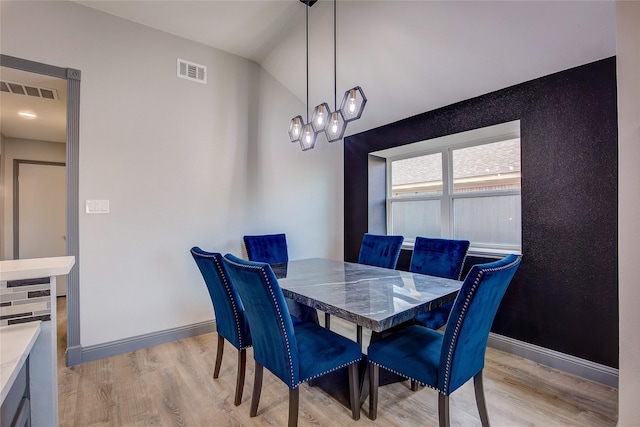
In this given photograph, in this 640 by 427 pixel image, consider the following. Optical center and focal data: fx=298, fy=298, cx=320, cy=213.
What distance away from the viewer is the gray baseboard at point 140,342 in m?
2.51

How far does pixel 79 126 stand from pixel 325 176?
107 inches

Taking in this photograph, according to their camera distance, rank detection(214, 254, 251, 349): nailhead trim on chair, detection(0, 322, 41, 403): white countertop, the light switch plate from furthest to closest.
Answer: the light switch plate, detection(214, 254, 251, 349): nailhead trim on chair, detection(0, 322, 41, 403): white countertop

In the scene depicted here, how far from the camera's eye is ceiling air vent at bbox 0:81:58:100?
2.57 metres

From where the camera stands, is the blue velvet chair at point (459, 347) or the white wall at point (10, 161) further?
the white wall at point (10, 161)

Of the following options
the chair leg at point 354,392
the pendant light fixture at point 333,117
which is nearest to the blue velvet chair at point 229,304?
the chair leg at point 354,392

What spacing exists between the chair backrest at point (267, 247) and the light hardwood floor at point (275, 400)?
1078 mm

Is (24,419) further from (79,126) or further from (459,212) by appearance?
(459,212)

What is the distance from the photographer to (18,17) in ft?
7.44

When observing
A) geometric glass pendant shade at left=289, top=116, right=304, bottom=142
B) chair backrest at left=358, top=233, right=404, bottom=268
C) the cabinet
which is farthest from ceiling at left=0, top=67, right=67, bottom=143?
chair backrest at left=358, top=233, right=404, bottom=268

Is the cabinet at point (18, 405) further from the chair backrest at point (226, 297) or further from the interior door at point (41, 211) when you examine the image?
the interior door at point (41, 211)

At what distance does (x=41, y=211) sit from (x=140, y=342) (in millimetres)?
3034

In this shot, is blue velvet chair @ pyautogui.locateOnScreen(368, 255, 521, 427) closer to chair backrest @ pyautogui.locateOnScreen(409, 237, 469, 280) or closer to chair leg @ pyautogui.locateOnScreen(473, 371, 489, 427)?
chair leg @ pyautogui.locateOnScreen(473, 371, 489, 427)

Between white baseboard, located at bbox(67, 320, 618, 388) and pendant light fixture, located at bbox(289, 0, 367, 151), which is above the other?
pendant light fixture, located at bbox(289, 0, 367, 151)

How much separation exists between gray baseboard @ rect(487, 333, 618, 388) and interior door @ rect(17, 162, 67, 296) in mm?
5332
